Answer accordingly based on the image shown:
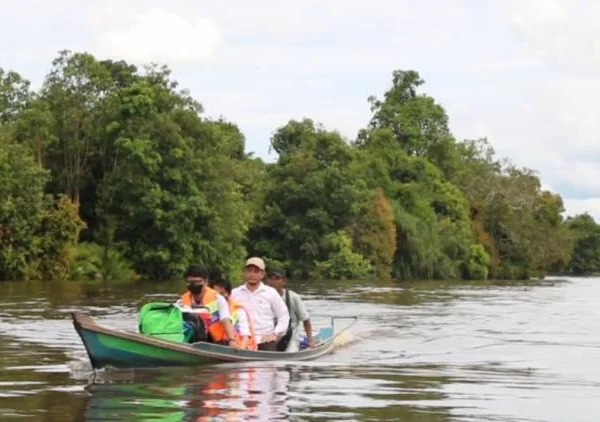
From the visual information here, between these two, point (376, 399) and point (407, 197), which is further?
point (407, 197)

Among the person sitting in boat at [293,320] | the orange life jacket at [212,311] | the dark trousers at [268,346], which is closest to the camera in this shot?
the orange life jacket at [212,311]

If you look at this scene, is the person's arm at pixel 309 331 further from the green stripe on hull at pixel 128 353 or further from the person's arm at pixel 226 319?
the green stripe on hull at pixel 128 353

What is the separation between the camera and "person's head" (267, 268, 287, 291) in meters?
16.6

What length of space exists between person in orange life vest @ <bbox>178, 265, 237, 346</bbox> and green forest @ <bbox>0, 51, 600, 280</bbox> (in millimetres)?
36666

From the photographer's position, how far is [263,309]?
643 inches

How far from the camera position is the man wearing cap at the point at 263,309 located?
1612 centimetres

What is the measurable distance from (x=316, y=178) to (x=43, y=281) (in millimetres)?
23718

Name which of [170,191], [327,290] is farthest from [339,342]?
[170,191]

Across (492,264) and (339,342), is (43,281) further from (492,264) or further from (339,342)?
(492,264)

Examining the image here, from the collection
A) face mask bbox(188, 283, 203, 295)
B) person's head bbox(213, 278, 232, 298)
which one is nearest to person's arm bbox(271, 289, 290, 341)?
person's head bbox(213, 278, 232, 298)

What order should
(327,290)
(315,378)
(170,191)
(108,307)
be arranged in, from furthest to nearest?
1. (170,191)
2. (327,290)
3. (108,307)
4. (315,378)

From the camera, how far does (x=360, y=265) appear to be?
68625 millimetres

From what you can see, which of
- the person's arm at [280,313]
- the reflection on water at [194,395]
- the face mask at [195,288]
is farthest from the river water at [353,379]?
the face mask at [195,288]

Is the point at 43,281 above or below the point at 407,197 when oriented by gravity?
below
